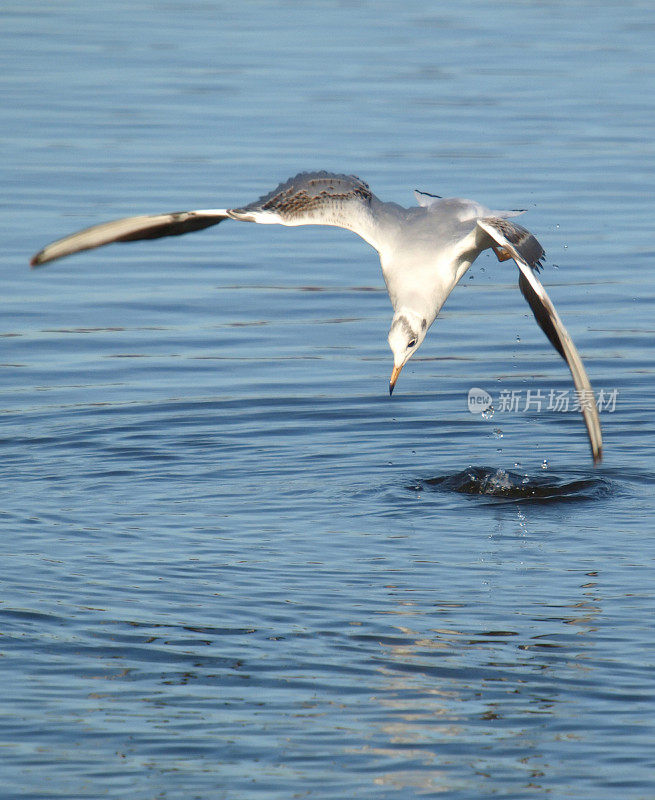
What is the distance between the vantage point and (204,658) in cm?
606

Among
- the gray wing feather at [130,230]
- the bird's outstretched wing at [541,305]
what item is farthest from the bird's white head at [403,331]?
Answer: the gray wing feather at [130,230]

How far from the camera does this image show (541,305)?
7.00 meters

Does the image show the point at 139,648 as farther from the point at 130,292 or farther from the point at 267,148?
the point at 267,148

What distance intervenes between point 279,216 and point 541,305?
5.65ft

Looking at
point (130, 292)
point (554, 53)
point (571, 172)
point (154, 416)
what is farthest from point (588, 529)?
point (554, 53)

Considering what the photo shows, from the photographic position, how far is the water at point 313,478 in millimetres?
5461

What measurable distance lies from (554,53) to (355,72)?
12.4 feet

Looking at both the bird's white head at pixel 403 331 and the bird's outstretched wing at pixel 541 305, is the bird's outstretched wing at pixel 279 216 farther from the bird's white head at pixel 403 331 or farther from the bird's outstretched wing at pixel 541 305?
the bird's outstretched wing at pixel 541 305

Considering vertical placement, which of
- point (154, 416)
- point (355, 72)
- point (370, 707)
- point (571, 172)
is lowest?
point (370, 707)

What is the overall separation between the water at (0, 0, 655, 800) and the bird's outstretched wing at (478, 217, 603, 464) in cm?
76

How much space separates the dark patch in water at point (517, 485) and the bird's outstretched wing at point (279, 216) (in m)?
1.50

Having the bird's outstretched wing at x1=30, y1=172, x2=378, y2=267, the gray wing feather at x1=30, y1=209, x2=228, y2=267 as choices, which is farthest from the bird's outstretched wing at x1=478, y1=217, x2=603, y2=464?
the gray wing feather at x1=30, y1=209, x2=228, y2=267

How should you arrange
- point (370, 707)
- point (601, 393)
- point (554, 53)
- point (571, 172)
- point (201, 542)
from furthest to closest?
point (554, 53) < point (571, 172) < point (601, 393) < point (201, 542) < point (370, 707)

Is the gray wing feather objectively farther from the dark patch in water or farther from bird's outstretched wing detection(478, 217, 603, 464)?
the dark patch in water
